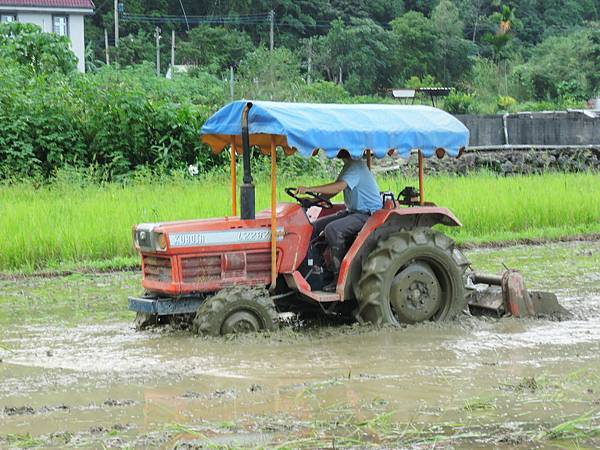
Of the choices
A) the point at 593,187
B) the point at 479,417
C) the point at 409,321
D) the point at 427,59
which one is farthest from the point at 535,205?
the point at 427,59

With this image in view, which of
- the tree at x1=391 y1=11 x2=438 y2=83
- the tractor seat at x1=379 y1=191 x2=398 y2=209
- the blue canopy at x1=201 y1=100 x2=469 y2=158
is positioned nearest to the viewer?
the blue canopy at x1=201 y1=100 x2=469 y2=158

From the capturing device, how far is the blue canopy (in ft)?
30.3

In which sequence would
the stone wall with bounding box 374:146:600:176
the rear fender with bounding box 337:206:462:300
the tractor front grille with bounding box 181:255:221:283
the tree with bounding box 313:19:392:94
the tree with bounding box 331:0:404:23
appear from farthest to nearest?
the tree with bounding box 331:0:404:23
the tree with bounding box 313:19:392:94
the stone wall with bounding box 374:146:600:176
the rear fender with bounding box 337:206:462:300
the tractor front grille with bounding box 181:255:221:283

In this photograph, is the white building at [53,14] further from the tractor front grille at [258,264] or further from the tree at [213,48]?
the tractor front grille at [258,264]

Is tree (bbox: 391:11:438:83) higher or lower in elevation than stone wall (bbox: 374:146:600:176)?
higher

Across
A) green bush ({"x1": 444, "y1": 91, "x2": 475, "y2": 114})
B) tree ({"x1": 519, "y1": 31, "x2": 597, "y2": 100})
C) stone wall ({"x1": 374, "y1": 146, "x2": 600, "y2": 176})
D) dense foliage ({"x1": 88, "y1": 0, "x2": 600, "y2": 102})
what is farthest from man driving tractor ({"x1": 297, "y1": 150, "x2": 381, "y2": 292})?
dense foliage ({"x1": 88, "y1": 0, "x2": 600, "y2": 102})

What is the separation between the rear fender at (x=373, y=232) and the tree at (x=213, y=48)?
2194 inches

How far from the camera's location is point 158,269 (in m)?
9.68

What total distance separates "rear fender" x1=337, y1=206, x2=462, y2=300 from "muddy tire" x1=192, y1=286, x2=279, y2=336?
71cm

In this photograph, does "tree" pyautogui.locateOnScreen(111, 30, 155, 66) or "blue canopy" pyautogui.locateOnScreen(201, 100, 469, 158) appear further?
"tree" pyautogui.locateOnScreen(111, 30, 155, 66)

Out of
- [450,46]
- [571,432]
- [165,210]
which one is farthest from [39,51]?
[450,46]

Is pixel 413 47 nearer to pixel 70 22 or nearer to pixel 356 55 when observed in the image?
pixel 356 55

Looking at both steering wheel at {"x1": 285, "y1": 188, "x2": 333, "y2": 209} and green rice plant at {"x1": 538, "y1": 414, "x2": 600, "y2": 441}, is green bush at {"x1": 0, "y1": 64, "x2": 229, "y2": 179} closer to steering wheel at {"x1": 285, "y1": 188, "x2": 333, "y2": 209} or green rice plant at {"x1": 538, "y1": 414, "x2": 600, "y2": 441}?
steering wheel at {"x1": 285, "y1": 188, "x2": 333, "y2": 209}

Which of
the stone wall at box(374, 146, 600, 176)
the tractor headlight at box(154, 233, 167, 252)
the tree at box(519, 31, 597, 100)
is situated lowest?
the tractor headlight at box(154, 233, 167, 252)
